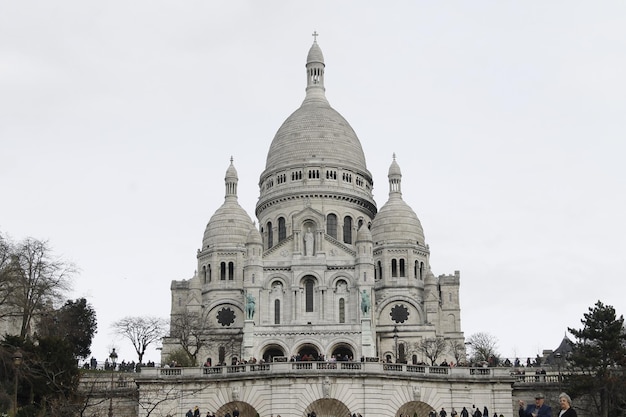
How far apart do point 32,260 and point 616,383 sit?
107 ft

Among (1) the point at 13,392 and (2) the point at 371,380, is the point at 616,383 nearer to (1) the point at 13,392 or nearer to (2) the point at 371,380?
(2) the point at 371,380

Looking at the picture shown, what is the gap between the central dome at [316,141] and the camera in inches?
4227

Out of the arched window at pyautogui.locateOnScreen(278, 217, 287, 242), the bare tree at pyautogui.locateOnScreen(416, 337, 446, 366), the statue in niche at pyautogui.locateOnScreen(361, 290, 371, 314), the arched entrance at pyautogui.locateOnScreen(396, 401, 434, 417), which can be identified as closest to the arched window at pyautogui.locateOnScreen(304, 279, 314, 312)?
the statue in niche at pyautogui.locateOnScreen(361, 290, 371, 314)

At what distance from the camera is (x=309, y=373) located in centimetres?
5009

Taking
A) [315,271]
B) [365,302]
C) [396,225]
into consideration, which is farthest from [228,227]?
[365,302]

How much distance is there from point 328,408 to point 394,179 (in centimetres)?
6101

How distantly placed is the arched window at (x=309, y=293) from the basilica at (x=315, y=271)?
0.09 meters

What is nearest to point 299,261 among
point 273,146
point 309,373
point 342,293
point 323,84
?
point 342,293

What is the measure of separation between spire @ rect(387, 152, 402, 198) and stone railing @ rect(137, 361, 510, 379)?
56159 mm

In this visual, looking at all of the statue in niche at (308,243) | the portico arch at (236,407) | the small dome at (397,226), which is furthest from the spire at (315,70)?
the portico arch at (236,407)

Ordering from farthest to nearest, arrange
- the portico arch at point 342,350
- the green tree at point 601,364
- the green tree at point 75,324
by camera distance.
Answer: the portico arch at point 342,350, the green tree at point 75,324, the green tree at point 601,364

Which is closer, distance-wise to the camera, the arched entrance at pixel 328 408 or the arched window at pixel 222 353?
the arched entrance at pixel 328 408

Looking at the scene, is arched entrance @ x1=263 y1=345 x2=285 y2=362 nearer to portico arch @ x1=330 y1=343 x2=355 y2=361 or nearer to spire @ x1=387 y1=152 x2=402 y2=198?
portico arch @ x1=330 y1=343 x2=355 y2=361

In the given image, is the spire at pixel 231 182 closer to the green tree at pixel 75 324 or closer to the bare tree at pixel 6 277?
the green tree at pixel 75 324
